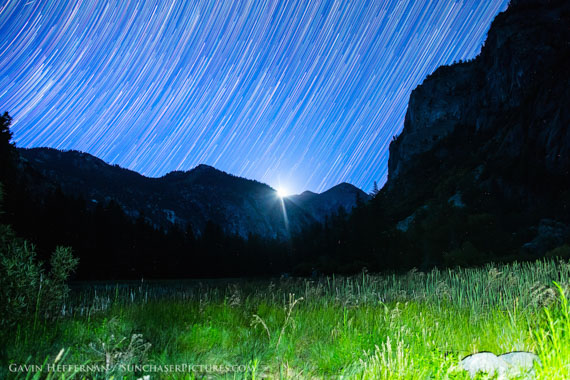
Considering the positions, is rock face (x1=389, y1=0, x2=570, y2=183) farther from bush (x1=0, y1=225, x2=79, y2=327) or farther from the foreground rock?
bush (x1=0, y1=225, x2=79, y2=327)

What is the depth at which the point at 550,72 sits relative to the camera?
76062 mm

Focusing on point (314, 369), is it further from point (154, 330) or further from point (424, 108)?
point (424, 108)

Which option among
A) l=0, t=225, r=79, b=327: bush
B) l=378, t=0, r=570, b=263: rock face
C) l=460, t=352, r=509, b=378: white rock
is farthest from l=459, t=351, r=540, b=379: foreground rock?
l=378, t=0, r=570, b=263: rock face

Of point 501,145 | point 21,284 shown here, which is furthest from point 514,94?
point 21,284

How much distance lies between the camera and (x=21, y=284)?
21.3 feet

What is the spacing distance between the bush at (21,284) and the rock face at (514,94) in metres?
64.5

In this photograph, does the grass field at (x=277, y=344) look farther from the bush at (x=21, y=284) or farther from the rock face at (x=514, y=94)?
the rock face at (x=514, y=94)

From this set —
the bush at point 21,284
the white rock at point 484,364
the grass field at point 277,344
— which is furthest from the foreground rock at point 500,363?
the bush at point 21,284

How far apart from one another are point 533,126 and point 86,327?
261ft

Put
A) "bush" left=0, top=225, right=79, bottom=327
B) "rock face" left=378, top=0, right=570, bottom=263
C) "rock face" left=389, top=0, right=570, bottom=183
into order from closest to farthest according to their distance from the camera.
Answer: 1. "bush" left=0, top=225, right=79, bottom=327
2. "rock face" left=378, top=0, right=570, bottom=263
3. "rock face" left=389, top=0, right=570, bottom=183

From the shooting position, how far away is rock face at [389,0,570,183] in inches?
2312

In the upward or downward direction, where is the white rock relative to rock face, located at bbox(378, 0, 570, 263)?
downward

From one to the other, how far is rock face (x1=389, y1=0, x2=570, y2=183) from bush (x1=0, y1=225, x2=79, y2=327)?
64.5 m

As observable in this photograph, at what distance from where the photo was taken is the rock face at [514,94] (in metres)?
58.7
